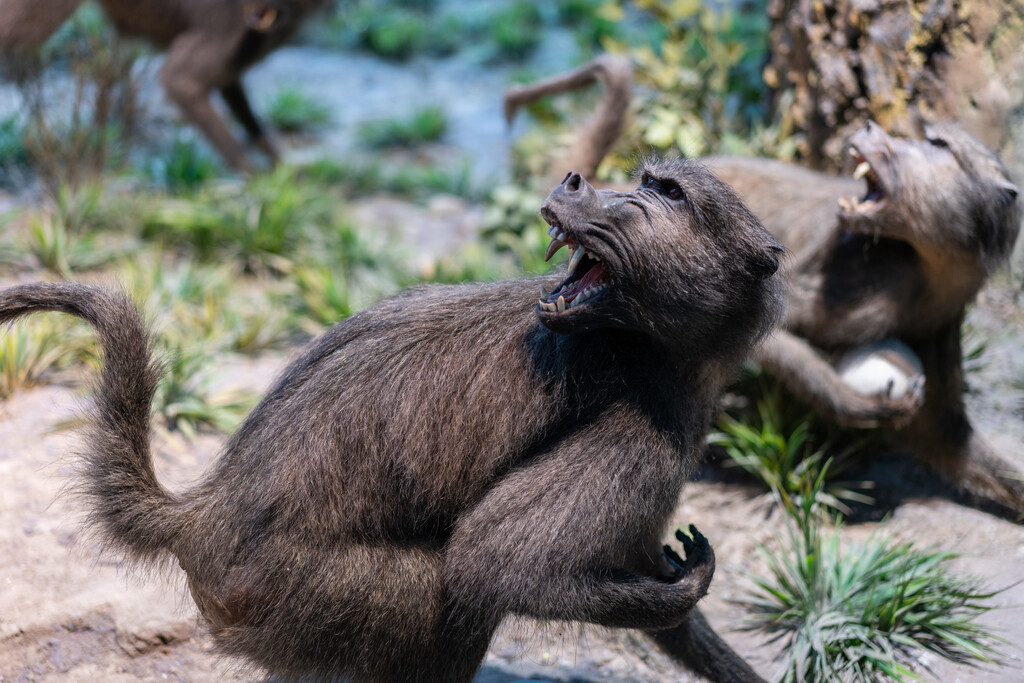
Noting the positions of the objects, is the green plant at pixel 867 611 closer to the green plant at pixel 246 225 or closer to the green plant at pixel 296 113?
the green plant at pixel 246 225

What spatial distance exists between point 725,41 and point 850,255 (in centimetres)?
353

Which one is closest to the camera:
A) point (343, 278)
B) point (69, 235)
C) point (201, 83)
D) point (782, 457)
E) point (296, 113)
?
point (782, 457)

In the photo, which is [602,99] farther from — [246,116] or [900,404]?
[246,116]

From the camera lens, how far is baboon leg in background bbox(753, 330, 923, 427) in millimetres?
3791

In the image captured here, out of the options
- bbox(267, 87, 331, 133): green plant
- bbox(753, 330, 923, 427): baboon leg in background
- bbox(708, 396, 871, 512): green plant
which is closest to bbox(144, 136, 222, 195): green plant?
bbox(267, 87, 331, 133): green plant

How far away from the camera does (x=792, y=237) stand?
13.7 ft

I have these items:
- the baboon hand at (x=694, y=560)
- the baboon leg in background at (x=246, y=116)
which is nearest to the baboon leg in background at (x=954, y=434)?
the baboon hand at (x=694, y=560)

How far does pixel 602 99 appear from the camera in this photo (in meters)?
5.06

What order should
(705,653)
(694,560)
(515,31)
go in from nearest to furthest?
(694,560), (705,653), (515,31)

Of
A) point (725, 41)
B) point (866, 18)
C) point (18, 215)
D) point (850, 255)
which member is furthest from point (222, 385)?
point (725, 41)

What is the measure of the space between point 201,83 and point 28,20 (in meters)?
1.23

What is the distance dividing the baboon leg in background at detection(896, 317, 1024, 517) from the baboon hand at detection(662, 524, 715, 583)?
190cm

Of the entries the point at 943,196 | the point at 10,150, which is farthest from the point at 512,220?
the point at 10,150

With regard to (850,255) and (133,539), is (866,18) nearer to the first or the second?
(850,255)
